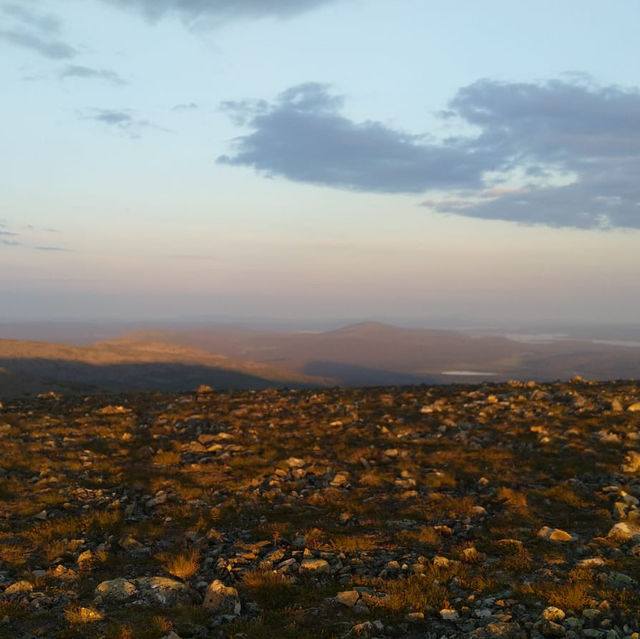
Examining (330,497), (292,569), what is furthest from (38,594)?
(330,497)

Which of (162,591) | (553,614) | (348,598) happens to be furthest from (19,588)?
(553,614)

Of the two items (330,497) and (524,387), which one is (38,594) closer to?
(330,497)

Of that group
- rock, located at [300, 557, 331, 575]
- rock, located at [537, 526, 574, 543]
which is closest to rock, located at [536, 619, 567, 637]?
rock, located at [300, 557, 331, 575]

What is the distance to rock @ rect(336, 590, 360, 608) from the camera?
912 cm

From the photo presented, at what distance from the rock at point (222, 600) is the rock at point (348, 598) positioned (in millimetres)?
1796

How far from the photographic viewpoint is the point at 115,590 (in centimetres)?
963

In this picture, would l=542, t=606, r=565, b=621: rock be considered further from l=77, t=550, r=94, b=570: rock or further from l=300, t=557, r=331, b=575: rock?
l=77, t=550, r=94, b=570: rock

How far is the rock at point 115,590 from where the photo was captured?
9.45 meters

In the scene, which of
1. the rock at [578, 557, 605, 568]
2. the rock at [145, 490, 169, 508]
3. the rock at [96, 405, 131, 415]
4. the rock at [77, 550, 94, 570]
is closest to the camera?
the rock at [578, 557, 605, 568]

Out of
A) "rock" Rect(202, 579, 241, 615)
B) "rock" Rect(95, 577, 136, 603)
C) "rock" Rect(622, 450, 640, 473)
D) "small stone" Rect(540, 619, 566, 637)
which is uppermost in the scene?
"rock" Rect(622, 450, 640, 473)

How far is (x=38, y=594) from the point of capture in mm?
9617

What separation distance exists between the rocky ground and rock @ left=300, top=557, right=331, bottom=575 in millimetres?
87

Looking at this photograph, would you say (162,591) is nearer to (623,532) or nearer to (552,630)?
(552,630)

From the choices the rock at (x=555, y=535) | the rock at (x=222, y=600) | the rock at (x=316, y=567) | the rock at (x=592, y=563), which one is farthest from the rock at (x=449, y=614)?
the rock at (x=555, y=535)
